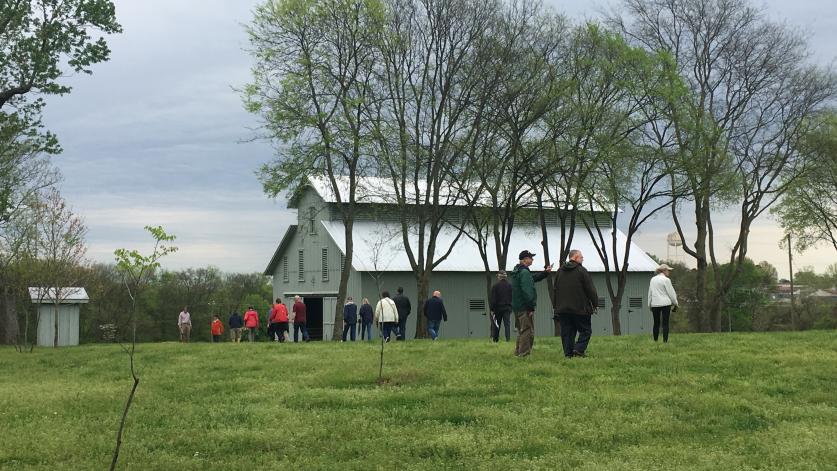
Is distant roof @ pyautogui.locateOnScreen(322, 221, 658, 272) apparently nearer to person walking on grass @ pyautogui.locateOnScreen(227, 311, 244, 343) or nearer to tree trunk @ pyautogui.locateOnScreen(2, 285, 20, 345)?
person walking on grass @ pyautogui.locateOnScreen(227, 311, 244, 343)

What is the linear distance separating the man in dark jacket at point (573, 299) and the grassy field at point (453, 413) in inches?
21.9

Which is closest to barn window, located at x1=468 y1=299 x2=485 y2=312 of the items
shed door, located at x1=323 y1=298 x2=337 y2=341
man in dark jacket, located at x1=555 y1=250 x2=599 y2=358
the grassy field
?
shed door, located at x1=323 y1=298 x2=337 y2=341

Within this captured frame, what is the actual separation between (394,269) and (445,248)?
570 cm

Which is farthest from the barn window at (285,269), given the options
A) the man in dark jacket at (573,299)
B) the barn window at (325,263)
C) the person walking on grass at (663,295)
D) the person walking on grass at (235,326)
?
the man in dark jacket at (573,299)

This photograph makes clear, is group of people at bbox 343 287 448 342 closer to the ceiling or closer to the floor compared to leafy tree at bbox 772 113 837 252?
closer to the floor

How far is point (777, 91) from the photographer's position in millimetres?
39125

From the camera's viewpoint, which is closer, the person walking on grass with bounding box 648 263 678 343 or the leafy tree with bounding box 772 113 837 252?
the person walking on grass with bounding box 648 263 678 343

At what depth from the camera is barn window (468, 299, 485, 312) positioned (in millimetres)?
47188

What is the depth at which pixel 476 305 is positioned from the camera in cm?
4738

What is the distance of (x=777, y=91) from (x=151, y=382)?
1314 inches

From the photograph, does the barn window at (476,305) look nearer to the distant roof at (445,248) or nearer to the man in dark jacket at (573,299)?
the distant roof at (445,248)

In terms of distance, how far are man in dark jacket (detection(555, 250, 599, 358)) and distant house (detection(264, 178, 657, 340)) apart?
25133 mm

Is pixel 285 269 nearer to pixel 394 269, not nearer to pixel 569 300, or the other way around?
pixel 394 269

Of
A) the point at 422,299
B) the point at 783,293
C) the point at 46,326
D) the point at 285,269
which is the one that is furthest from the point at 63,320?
the point at 783,293
